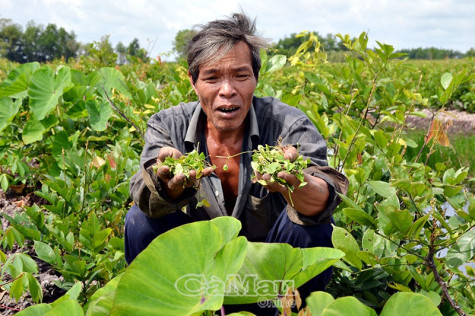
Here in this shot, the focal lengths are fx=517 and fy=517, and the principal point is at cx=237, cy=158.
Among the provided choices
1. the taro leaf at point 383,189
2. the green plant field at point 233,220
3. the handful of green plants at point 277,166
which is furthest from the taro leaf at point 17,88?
the taro leaf at point 383,189

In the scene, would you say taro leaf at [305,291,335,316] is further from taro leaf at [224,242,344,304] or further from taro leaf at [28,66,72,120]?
taro leaf at [28,66,72,120]

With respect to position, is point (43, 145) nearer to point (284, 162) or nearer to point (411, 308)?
point (284, 162)

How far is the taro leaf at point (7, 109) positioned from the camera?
2826 mm

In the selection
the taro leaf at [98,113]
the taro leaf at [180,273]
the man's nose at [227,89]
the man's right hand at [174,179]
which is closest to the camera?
the taro leaf at [180,273]

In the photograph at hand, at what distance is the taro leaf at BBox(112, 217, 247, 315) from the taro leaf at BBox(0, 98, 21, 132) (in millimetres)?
2461

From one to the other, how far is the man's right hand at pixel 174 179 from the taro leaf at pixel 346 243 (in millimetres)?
355

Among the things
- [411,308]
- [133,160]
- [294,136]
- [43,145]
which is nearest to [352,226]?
[294,136]

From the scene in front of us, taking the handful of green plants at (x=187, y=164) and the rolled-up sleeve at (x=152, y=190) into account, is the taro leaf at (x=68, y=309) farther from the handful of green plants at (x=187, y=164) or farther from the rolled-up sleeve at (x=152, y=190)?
the rolled-up sleeve at (x=152, y=190)

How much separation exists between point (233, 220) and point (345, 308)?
20 centimetres

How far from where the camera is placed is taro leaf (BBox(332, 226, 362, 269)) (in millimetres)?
1102

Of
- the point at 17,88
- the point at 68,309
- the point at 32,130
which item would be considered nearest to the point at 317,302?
the point at 68,309

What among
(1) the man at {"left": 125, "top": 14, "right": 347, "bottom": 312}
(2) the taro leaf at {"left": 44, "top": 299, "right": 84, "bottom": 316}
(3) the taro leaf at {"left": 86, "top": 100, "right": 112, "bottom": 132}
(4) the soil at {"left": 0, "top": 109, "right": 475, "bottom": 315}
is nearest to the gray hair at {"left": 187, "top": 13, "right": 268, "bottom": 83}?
(1) the man at {"left": 125, "top": 14, "right": 347, "bottom": 312}

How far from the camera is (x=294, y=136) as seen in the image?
1.71 metres

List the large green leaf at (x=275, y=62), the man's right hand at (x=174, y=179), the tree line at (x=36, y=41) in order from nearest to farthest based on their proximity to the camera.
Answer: the man's right hand at (x=174, y=179)
the large green leaf at (x=275, y=62)
the tree line at (x=36, y=41)
